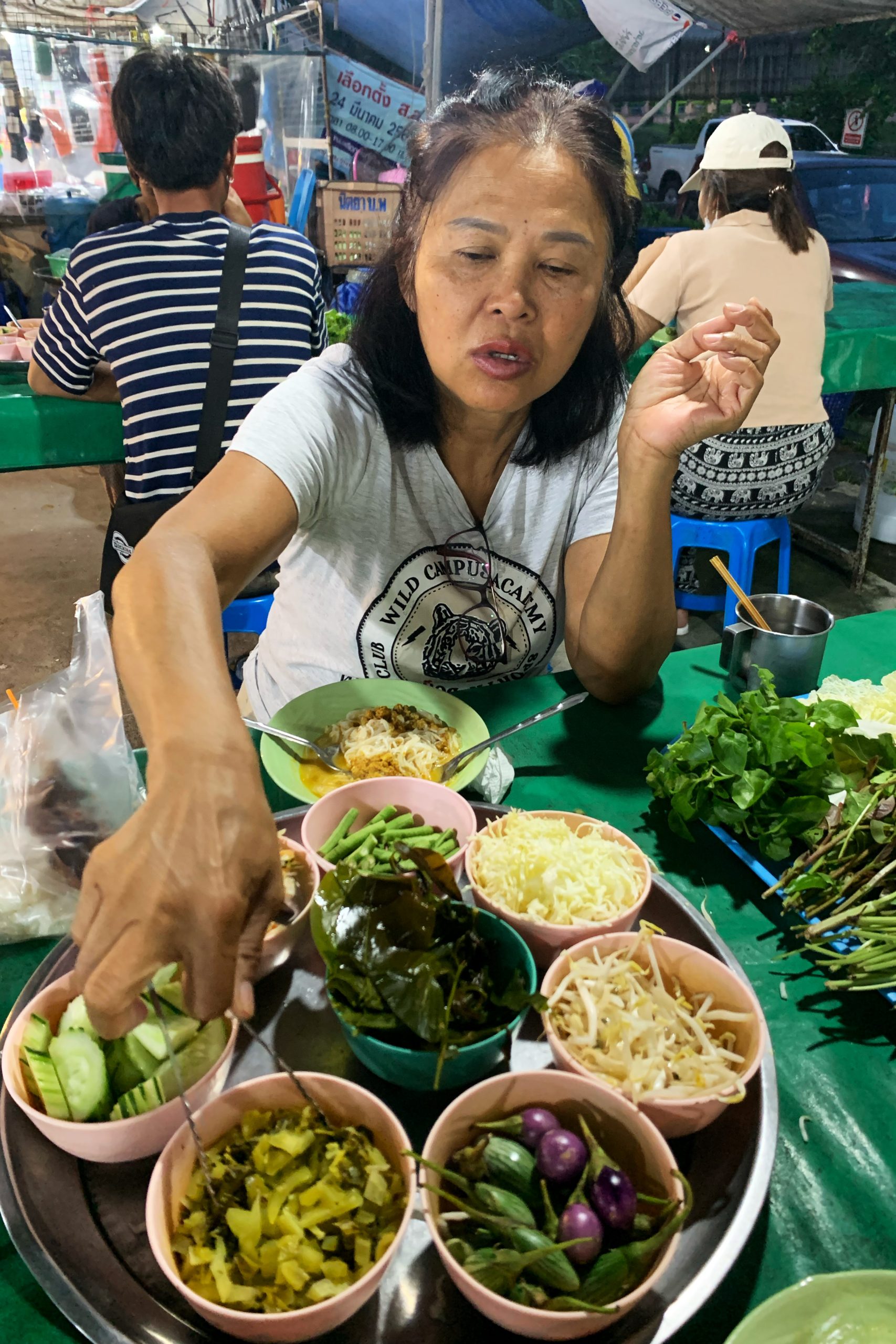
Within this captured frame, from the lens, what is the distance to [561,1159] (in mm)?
900

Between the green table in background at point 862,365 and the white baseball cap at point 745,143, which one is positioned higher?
the white baseball cap at point 745,143

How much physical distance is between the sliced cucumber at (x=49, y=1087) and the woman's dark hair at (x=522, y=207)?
1507 mm

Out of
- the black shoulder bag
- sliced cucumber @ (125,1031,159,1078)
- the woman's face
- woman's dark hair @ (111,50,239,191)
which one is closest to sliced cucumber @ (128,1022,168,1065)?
sliced cucumber @ (125,1031,159,1078)

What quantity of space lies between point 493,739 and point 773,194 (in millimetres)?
3665

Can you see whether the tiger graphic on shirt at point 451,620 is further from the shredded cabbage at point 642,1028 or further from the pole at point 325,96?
the pole at point 325,96

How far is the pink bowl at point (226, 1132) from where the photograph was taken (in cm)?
81

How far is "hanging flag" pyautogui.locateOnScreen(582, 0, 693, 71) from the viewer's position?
5699mm

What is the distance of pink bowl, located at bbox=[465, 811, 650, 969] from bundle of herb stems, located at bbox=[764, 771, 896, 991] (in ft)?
0.90

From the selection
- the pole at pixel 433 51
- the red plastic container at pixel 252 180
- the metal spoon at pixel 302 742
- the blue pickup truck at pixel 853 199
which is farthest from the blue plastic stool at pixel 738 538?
the blue pickup truck at pixel 853 199

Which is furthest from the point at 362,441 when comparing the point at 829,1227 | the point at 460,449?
the point at 829,1227

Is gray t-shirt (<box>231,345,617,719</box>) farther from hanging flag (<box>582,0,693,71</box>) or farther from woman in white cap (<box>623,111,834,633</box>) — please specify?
hanging flag (<box>582,0,693,71</box>)

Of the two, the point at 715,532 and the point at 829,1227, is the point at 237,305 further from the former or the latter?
the point at 829,1227

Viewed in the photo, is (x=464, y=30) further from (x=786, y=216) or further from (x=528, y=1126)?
(x=528, y=1126)

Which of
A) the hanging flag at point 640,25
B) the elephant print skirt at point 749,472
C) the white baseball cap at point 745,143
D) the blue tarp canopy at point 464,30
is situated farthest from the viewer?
the blue tarp canopy at point 464,30
